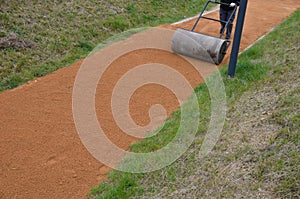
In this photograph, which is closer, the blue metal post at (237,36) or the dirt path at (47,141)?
the dirt path at (47,141)

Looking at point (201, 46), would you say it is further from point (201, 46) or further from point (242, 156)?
point (242, 156)

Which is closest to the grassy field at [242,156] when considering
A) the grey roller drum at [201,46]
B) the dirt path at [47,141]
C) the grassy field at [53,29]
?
the dirt path at [47,141]

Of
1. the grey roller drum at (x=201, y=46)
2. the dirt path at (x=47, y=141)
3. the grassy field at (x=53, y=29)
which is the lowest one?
the dirt path at (x=47, y=141)

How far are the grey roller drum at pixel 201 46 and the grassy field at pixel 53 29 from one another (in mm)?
2190

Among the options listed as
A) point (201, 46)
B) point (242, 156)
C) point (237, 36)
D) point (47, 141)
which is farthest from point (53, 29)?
point (242, 156)

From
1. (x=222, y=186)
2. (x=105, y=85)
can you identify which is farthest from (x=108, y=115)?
(x=222, y=186)

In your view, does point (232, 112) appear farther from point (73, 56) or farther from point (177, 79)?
point (73, 56)

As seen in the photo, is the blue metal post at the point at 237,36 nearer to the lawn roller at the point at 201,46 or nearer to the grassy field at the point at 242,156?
the grassy field at the point at 242,156

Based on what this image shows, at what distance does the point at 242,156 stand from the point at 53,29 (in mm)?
5948

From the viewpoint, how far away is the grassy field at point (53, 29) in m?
6.87

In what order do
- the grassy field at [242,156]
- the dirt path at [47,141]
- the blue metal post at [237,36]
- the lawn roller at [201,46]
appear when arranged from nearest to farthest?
the grassy field at [242,156] → the dirt path at [47,141] → the blue metal post at [237,36] → the lawn roller at [201,46]

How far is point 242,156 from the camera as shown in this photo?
149 inches

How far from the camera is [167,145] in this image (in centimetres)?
452

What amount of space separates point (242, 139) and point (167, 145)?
3.24 feet
